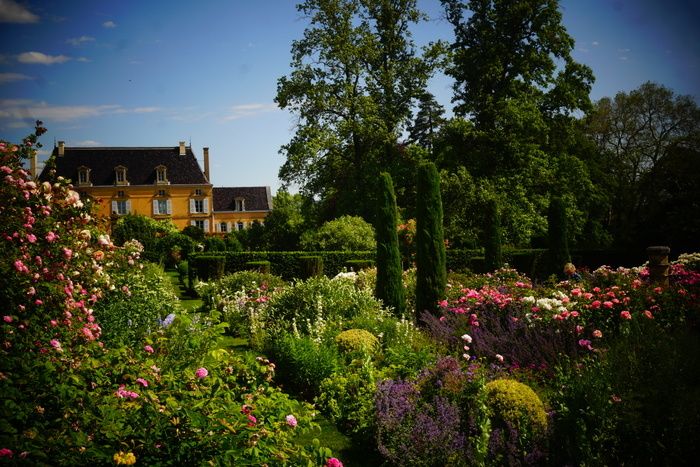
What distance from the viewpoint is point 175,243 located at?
31.4 metres

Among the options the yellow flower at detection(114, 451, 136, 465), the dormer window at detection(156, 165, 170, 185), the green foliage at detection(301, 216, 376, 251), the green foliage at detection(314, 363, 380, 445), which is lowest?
the green foliage at detection(314, 363, 380, 445)

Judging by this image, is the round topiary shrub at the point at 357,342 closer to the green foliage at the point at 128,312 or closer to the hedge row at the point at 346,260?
the green foliage at the point at 128,312

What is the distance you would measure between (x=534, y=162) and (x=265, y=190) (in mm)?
42843

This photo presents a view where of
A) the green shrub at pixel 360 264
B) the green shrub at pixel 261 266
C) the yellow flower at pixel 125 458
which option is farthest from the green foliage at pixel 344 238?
the yellow flower at pixel 125 458

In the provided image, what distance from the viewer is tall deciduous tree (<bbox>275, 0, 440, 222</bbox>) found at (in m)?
24.6

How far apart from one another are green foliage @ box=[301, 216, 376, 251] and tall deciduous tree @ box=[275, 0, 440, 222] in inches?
132

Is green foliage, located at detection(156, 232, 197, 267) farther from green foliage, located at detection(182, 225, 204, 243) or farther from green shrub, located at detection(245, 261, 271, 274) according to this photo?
green shrub, located at detection(245, 261, 271, 274)

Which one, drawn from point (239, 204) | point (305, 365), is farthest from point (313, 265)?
point (239, 204)

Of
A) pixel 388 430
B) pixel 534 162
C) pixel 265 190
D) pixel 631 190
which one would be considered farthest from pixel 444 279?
pixel 265 190

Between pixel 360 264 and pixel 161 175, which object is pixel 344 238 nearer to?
pixel 360 264

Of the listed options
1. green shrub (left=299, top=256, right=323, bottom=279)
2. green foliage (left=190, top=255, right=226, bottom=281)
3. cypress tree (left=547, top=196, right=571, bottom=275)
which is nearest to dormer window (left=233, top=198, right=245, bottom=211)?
green foliage (left=190, top=255, right=226, bottom=281)

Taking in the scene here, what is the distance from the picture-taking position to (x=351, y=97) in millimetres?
24828

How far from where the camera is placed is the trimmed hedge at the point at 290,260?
64.3ft

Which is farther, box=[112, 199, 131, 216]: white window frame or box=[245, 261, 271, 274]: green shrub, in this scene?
box=[112, 199, 131, 216]: white window frame
